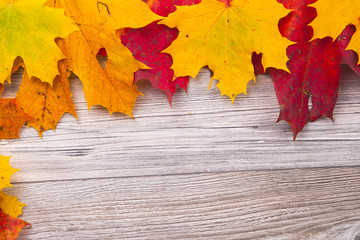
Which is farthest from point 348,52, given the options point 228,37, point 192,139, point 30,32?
point 30,32

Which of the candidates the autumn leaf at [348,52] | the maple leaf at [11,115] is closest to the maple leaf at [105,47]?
the maple leaf at [11,115]

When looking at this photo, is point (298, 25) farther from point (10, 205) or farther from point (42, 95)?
point (10, 205)

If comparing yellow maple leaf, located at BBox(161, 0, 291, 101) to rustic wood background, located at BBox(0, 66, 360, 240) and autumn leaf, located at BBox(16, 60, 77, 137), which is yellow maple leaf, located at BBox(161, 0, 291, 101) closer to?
rustic wood background, located at BBox(0, 66, 360, 240)

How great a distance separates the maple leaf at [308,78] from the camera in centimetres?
79

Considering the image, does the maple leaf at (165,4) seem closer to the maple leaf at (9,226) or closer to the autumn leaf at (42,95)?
the autumn leaf at (42,95)

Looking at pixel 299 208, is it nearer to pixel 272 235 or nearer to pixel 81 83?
pixel 272 235

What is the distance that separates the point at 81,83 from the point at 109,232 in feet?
1.27

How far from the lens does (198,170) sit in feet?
2.77

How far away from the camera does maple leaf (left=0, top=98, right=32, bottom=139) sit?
2.62 feet

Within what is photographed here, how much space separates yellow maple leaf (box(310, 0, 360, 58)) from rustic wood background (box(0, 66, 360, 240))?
0.14m

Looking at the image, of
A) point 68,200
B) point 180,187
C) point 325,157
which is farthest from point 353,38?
point 68,200

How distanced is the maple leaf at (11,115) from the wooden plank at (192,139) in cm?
6

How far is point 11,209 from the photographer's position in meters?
0.81

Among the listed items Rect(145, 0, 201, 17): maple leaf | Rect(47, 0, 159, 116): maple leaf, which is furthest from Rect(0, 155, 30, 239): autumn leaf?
Rect(145, 0, 201, 17): maple leaf
